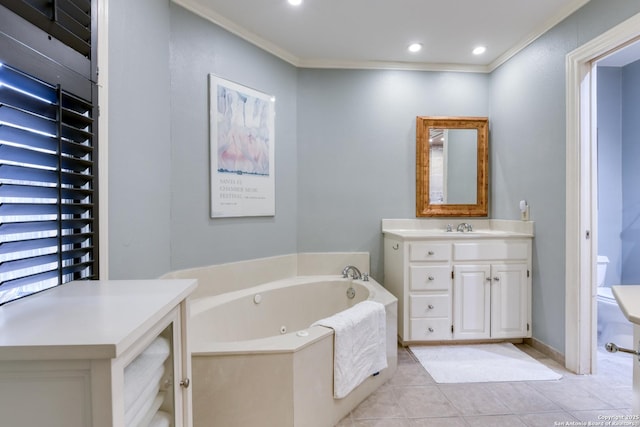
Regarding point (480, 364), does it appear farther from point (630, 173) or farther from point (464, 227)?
point (630, 173)

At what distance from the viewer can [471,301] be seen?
2.59m

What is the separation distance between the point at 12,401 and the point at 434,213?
9.83 ft

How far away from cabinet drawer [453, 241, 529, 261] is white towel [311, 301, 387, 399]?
943 mm

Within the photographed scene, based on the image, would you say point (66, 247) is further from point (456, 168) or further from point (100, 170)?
point (456, 168)

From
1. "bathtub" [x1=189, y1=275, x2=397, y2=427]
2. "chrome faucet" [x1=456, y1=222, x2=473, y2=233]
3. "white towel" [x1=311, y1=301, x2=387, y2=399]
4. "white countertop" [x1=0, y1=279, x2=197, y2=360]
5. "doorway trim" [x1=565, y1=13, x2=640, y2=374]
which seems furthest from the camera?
"chrome faucet" [x1=456, y1=222, x2=473, y2=233]

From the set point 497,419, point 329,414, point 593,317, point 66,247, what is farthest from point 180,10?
point 593,317

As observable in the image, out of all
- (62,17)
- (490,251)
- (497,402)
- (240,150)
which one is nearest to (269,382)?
(497,402)

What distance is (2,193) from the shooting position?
0.85 meters

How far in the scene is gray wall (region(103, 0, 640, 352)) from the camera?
168 centimetres

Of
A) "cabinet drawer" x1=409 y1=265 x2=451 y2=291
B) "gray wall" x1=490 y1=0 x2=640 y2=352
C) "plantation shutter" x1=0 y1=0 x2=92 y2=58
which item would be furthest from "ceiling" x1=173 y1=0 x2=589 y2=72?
"cabinet drawer" x1=409 y1=265 x2=451 y2=291

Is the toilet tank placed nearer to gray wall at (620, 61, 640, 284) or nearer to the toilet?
the toilet

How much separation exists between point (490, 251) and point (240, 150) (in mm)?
2108

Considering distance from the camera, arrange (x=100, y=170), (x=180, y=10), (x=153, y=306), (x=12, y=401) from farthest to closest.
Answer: (x=180, y=10) < (x=100, y=170) < (x=153, y=306) < (x=12, y=401)

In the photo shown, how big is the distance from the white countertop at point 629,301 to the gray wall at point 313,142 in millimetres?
1432
